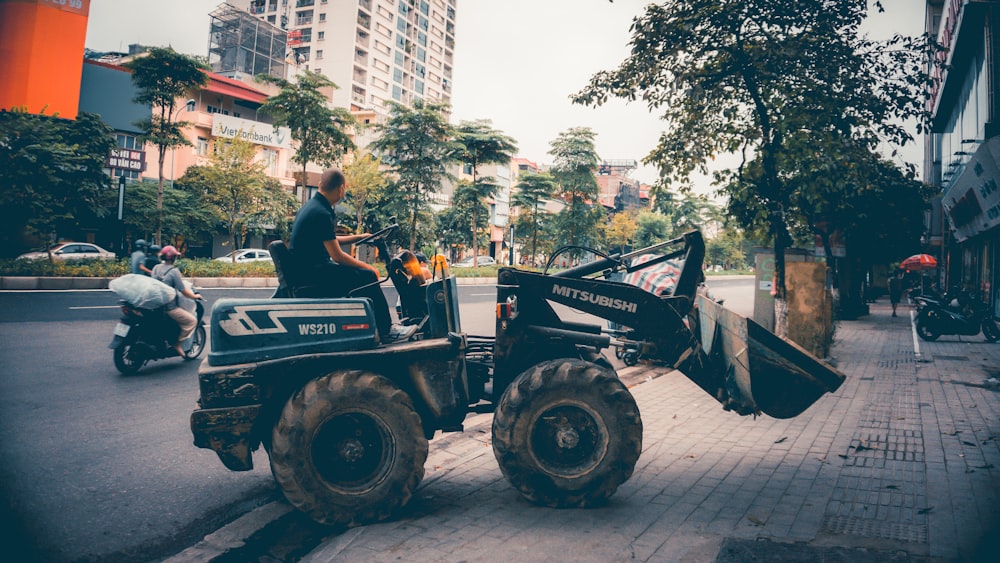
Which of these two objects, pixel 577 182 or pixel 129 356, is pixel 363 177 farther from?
pixel 129 356

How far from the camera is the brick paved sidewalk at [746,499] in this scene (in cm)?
339

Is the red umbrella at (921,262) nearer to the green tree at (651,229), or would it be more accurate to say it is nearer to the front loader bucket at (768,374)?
the front loader bucket at (768,374)

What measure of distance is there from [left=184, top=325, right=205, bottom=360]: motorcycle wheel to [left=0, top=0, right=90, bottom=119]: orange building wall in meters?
3.75

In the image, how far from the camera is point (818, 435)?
602cm

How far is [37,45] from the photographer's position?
6.22m

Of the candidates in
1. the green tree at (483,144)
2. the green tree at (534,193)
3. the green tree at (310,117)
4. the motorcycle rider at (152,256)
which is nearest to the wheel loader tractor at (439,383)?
the motorcycle rider at (152,256)

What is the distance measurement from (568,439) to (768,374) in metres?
1.62

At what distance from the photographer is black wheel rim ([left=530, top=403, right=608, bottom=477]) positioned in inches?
156

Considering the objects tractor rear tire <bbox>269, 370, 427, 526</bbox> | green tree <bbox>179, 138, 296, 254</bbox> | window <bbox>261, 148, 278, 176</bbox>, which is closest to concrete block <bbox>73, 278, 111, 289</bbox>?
green tree <bbox>179, 138, 296, 254</bbox>

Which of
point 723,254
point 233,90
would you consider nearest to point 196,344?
point 233,90

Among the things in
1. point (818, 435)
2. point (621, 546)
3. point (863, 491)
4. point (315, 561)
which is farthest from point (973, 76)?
point (315, 561)

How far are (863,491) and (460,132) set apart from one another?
105 ft

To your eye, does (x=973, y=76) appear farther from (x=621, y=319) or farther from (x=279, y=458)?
(x=279, y=458)

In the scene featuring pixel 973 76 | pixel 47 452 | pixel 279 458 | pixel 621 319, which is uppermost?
pixel 973 76
